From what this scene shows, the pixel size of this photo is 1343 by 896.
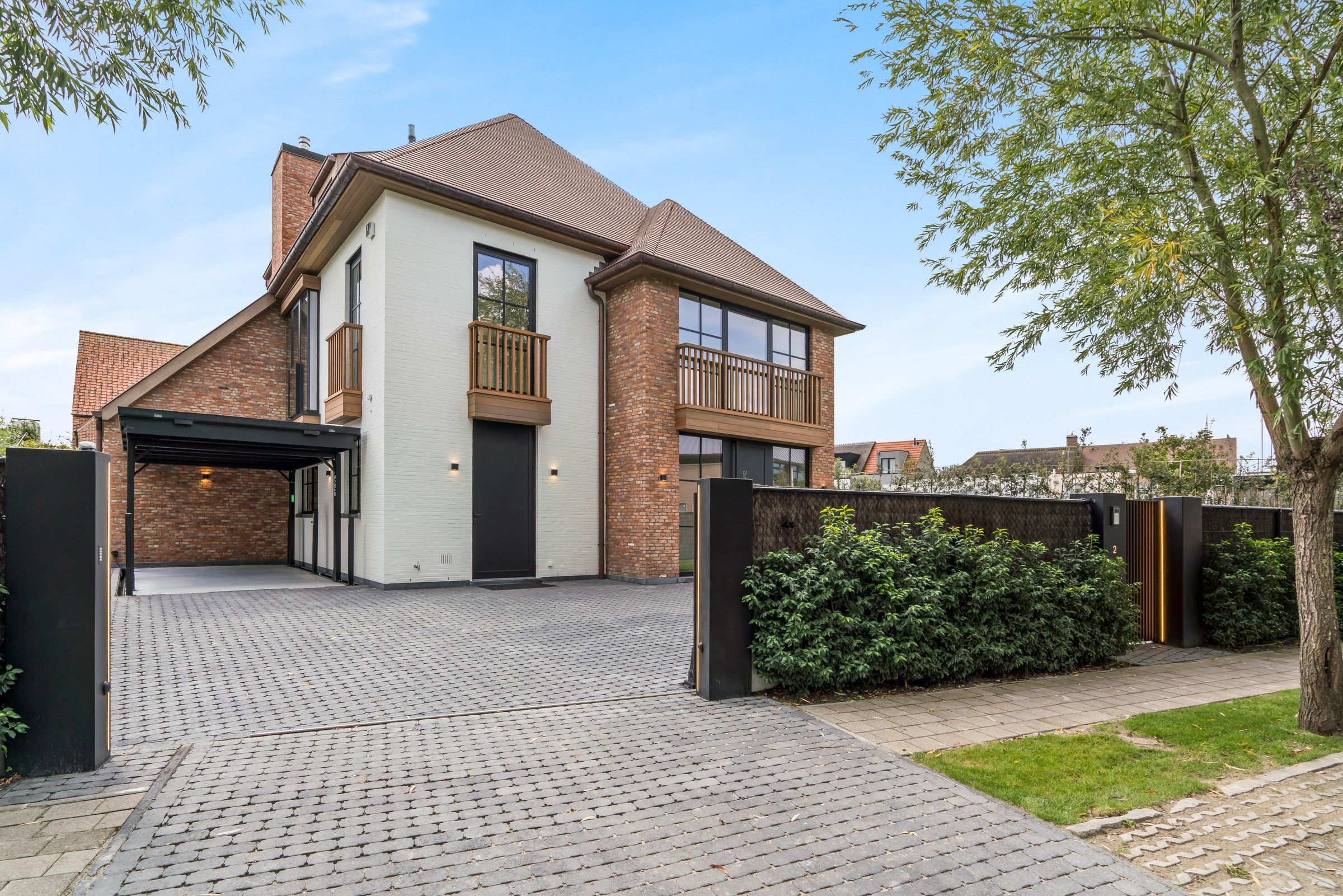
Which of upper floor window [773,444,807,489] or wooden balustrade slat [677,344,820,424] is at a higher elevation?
wooden balustrade slat [677,344,820,424]

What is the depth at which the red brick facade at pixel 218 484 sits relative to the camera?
1422 centimetres

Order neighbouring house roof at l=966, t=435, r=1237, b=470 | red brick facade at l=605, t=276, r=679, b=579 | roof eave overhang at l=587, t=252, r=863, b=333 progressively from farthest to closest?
neighbouring house roof at l=966, t=435, r=1237, b=470 → red brick facade at l=605, t=276, r=679, b=579 → roof eave overhang at l=587, t=252, r=863, b=333

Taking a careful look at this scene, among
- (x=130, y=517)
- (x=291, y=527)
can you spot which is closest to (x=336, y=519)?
(x=130, y=517)

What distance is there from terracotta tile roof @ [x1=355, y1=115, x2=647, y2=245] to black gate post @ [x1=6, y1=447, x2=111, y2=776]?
819 cm

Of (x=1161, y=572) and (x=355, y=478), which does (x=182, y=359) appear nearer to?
(x=355, y=478)

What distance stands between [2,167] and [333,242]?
8.52 metres

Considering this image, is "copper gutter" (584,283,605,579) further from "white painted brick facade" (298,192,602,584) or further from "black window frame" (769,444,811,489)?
"black window frame" (769,444,811,489)

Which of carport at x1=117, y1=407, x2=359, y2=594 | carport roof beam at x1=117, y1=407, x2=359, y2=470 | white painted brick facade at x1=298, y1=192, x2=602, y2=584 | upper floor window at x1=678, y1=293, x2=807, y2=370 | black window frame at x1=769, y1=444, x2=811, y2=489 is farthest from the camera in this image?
black window frame at x1=769, y1=444, x2=811, y2=489

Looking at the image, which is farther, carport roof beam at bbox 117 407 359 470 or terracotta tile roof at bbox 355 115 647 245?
terracotta tile roof at bbox 355 115 647 245

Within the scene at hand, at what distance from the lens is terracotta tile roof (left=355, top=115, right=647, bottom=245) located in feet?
37.9

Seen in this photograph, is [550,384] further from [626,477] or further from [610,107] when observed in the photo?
[610,107]

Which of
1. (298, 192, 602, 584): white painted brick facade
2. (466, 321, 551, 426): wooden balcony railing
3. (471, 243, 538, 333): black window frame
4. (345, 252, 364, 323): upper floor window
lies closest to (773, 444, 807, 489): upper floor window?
(298, 192, 602, 584): white painted brick facade

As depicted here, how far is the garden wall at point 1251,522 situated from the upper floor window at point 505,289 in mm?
10354

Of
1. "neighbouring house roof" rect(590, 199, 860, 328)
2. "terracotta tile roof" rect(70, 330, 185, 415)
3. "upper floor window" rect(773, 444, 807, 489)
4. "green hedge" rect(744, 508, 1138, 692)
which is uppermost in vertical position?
"neighbouring house roof" rect(590, 199, 860, 328)
